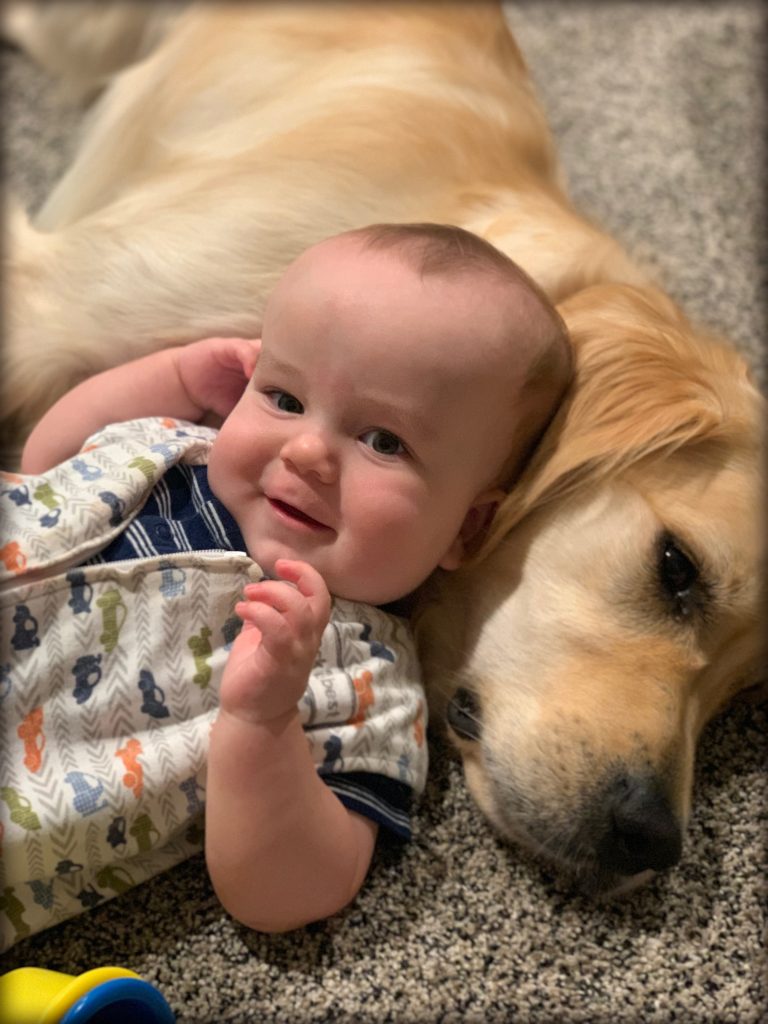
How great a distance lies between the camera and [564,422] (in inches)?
43.8

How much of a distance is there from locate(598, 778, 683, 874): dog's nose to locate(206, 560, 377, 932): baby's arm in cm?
24

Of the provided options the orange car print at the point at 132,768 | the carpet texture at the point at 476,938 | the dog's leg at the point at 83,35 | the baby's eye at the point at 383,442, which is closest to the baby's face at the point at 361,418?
the baby's eye at the point at 383,442

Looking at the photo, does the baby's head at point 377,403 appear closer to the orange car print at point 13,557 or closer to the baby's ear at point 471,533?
the baby's ear at point 471,533

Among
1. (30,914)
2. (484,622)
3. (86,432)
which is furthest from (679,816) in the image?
(86,432)

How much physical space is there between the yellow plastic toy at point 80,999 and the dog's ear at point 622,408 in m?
0.53

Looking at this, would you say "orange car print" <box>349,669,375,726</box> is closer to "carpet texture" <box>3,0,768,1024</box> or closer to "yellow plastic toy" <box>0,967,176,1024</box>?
"carpet texture" <box>3,0,768,1024</box>

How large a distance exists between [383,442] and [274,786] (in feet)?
1.08

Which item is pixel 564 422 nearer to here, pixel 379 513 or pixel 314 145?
pixel 379 513

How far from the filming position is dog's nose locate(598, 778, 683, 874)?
0.99 metres

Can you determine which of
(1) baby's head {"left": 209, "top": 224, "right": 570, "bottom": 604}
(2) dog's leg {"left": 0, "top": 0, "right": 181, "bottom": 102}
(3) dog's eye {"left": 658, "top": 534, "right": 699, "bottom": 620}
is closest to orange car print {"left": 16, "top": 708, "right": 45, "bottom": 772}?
(1) baby's head {"left": 209, "top": 224, "right": 570, "bottom": 604}

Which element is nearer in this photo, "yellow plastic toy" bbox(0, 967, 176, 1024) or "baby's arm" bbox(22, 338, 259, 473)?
"yellow plastic toy" bbox(0, 967, 176, 1024)

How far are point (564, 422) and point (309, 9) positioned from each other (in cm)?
89

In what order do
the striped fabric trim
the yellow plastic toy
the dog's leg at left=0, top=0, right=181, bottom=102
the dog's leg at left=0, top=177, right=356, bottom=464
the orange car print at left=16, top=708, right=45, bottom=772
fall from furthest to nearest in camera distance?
the dog's leg at left=0, top=0, right=181, bottom=102
the dog's leg at left=0, top=177, right=356, bottom=464
the striped fabric trim
the orange car print at left=16, top=708, right=45, bottom=772
the yellow plastic toy

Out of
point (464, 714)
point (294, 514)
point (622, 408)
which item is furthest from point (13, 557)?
point (622, 408)
